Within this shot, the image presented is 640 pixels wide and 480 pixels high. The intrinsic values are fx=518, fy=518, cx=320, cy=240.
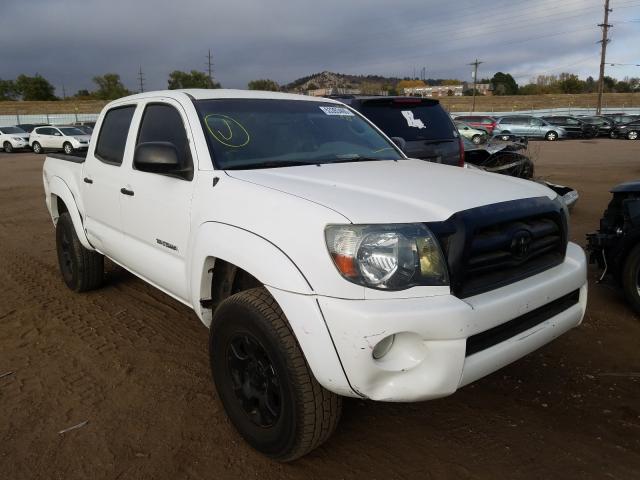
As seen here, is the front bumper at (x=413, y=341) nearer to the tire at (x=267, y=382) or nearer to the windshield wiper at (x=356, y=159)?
the tire at (x=267, y=382)

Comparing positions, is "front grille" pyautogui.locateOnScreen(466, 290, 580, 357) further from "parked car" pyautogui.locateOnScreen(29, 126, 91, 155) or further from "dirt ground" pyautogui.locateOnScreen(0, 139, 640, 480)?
"parked car" pyautogui.locateOnScreen(29, 126, 91, 155)

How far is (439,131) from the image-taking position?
21.0ft

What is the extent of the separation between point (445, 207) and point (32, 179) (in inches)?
667

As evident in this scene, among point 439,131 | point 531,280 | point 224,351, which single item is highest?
point 439,131

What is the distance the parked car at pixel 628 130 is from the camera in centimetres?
3212

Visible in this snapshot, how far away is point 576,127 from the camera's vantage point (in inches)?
1366

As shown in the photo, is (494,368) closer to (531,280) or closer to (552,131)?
(531,280)

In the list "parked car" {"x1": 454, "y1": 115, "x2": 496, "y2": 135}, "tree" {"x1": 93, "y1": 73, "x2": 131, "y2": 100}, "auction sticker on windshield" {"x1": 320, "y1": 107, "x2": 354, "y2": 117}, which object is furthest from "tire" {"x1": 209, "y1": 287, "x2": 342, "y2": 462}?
"tree" {"x1": 93, "y1": 73, "x2": 131, "y2": 100}

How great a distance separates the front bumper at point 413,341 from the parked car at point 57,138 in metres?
28.2

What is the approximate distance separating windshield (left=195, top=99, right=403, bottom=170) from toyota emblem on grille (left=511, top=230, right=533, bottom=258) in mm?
1315

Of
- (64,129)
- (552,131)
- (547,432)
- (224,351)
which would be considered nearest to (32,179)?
(64,129)

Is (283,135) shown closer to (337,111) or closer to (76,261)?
(337,111)

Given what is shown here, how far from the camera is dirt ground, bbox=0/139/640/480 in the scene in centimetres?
255

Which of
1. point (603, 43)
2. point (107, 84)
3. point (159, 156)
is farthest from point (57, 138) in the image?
point (107, 84)
